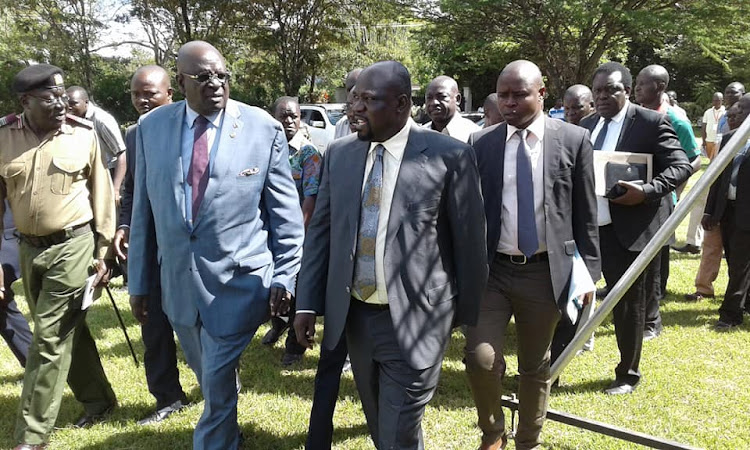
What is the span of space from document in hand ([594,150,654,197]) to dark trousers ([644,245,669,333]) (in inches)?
35.3

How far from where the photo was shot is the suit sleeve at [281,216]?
10.4 ft

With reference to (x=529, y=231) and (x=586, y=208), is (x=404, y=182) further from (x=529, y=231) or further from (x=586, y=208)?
(x=586, y=208)

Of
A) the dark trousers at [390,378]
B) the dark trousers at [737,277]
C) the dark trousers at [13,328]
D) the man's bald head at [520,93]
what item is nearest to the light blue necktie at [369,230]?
the dark trousers at [390,378]

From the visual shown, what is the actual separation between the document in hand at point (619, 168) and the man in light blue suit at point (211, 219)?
2279 mm

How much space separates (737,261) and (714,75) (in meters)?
33.3

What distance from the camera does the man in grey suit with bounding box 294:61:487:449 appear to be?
263 cm

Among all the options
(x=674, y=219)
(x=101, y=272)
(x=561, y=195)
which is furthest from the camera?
(x=101, y=272)

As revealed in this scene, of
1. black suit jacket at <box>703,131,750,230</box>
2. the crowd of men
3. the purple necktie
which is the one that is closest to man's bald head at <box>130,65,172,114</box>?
the crowd of men

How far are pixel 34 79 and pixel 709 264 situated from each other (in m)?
6.70

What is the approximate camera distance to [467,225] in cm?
269

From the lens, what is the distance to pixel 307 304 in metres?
2.89

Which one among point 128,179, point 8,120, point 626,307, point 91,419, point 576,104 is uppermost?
point 576,104

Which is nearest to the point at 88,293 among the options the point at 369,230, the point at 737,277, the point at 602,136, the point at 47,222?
the point at 47,222

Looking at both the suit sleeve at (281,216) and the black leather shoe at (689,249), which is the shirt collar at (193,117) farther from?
the black leather shoe at (689,249)
